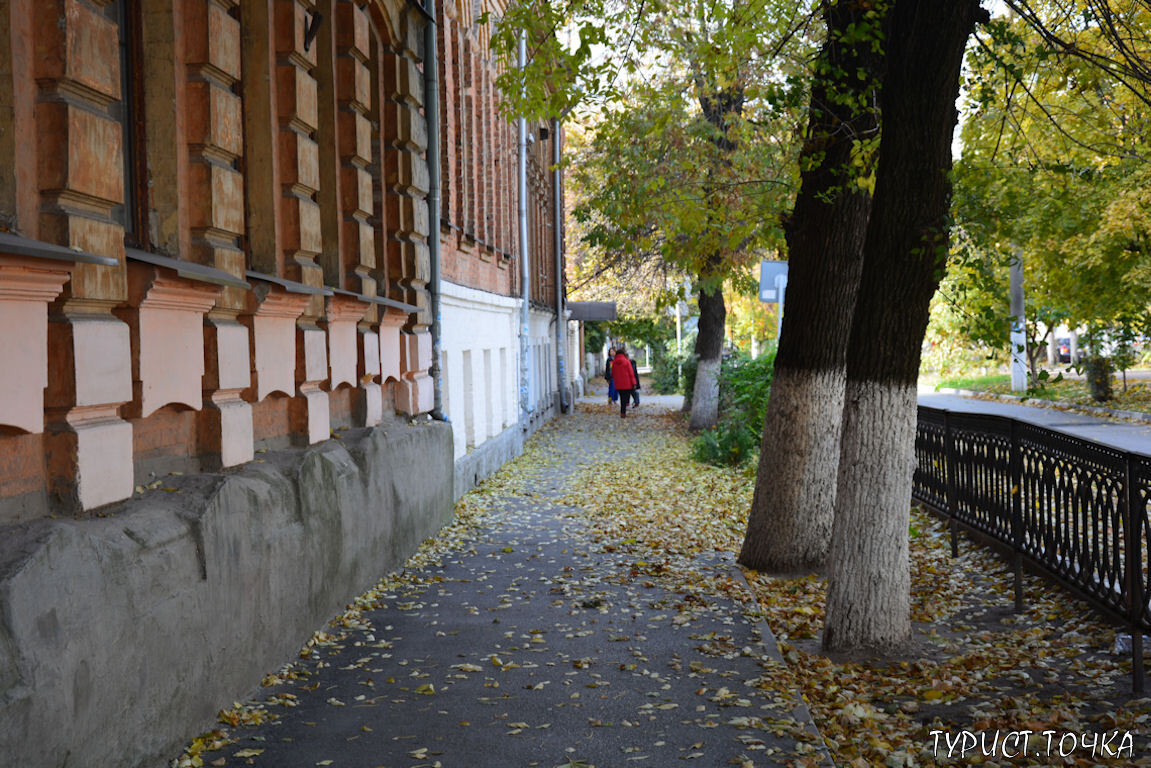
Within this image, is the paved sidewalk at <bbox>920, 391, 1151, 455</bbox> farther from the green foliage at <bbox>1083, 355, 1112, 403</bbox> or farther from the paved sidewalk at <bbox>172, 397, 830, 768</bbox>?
the paved sidewalk at <bbox>172, 397, 830, 768</bbox>

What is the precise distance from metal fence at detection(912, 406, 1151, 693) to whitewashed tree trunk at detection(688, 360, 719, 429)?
13.8 metres

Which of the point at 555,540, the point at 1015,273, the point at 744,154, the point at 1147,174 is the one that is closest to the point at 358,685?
the point at 555,540

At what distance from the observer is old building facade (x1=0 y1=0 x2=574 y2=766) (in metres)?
4.21

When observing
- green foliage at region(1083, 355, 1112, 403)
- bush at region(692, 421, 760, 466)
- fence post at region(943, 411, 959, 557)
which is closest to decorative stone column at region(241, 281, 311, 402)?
fence post at region(943, 411, 959, 557)

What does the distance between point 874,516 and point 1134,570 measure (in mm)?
1436

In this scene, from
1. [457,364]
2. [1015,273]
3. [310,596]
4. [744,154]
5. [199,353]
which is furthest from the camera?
[1015,273]

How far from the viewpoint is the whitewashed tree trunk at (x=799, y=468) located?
934 cm

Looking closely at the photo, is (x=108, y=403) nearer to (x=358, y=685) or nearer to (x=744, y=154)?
(x=358, y=685)

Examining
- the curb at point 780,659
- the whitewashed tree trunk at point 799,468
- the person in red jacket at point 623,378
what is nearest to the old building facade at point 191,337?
the curb at point 780,659

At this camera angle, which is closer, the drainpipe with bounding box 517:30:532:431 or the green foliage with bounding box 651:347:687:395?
the drainpipe with bounding box 517:30:532:431

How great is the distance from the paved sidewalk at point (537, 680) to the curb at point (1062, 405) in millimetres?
16778

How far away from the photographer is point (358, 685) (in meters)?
6.35

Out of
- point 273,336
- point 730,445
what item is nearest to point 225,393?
point 273,336

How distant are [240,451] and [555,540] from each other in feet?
18.1
